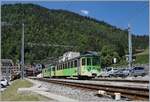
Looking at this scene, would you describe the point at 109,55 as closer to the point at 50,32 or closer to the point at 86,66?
the point at 50,32

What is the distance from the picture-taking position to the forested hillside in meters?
63.3

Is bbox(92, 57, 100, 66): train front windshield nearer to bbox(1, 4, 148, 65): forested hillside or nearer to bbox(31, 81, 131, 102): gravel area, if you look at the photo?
bbox(31, 81, 131, 102): gravel area

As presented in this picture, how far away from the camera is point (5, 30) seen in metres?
65.9

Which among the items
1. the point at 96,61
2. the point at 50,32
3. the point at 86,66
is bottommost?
the point at 86,66

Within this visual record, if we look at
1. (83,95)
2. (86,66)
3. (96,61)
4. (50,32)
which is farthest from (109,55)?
(83,95)

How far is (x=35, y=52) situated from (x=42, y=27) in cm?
571

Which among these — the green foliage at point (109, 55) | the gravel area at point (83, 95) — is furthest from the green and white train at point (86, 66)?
the green foliage at point (109, 55)

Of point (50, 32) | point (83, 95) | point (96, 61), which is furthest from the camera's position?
point (50, 32)

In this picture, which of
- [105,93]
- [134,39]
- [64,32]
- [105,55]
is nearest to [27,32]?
[64,32]

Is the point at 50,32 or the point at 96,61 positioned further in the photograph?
the point at 50,32

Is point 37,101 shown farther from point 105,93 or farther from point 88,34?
point 88,34

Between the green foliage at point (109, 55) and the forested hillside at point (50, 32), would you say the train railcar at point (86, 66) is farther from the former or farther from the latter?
the green foliage at point (109, 55)

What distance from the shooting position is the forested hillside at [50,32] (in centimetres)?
6328

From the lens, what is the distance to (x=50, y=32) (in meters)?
68.1
